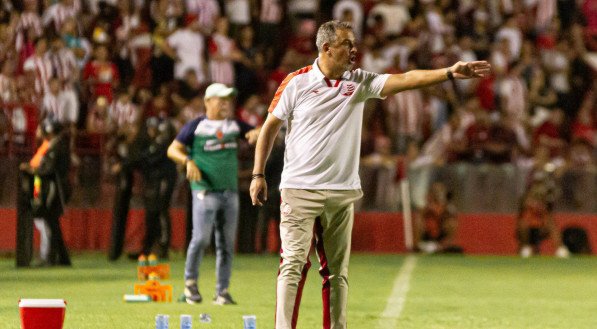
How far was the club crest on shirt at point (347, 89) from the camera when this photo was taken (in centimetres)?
896

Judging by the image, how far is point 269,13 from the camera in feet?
86.3

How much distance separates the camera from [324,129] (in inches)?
353

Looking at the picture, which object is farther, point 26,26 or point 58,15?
point 58,15

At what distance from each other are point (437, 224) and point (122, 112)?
5.74m

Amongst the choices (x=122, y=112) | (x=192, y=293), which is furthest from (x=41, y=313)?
(x=122, y=112)

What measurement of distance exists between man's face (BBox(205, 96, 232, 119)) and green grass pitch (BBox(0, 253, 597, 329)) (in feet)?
6.19

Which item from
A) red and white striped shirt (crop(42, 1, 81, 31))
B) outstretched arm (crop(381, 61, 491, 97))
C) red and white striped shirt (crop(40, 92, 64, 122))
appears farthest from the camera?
red and white striped shirt (crop(42, 1, 81, 31))

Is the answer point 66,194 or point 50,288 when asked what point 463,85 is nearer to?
point 66,194

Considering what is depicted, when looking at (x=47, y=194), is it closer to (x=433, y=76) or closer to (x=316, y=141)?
(x=316, y=141)

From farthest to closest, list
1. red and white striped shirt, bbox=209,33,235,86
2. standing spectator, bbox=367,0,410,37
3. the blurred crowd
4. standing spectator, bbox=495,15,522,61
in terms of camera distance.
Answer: standing spectator, bbox=495,15,522,61 < standing spectator, bbox=367,0,410,37 < red and white striped shirt, bbox=209,33,235,86 < the blurred crowd

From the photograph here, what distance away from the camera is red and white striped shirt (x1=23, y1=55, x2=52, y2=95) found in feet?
72.8

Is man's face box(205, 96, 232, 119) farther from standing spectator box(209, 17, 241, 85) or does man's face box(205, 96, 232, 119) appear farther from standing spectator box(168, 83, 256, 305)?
standing spectator box(209, 17, 241, 85)

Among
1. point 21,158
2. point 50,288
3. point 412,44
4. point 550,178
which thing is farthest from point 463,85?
point 50,288

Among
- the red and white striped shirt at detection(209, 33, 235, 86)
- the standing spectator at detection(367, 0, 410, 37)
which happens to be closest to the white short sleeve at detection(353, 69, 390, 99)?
the red and white striped shirt at detection(209, 33, 235, 86)
